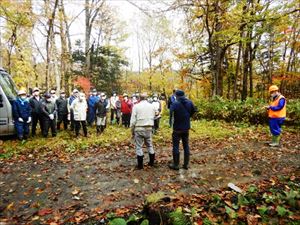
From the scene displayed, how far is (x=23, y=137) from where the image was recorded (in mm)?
10562

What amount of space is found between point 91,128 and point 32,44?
2074 centimetres

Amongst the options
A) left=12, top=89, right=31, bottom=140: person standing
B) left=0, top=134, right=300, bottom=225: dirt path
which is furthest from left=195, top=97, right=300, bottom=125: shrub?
left=12, top=89, right=31, bottom=140: person standing

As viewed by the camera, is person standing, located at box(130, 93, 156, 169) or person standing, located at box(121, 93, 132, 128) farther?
person standing, located at box(121, 93, 132, 128)

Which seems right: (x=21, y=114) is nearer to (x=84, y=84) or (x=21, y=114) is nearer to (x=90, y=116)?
(x=90, y=116)

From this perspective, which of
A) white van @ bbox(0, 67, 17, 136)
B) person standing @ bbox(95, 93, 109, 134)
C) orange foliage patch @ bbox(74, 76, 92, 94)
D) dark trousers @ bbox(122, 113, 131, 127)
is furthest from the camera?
orange foliage patch @ bbox(74, 76, 92, 94)

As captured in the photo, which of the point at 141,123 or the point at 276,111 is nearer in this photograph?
the point at 141,123

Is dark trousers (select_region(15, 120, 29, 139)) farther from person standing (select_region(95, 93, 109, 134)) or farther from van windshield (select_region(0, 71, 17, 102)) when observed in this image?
person standing (select_region(95, 93, 109, 134))

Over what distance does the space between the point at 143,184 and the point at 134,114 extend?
6.40ft

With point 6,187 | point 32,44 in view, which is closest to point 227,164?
point 6,187

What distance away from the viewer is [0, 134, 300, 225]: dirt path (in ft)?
16.3

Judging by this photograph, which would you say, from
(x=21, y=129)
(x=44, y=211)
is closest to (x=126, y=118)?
(x=21, y=129)

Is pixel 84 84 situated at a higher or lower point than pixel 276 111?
higher

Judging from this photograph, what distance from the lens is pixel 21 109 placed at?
1002 cm

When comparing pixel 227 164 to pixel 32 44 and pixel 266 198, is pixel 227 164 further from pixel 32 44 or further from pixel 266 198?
pixel 32 44
